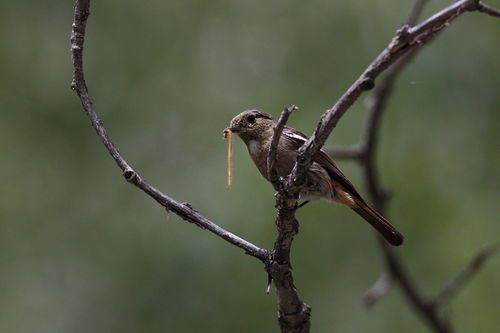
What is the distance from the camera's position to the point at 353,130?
6422mm

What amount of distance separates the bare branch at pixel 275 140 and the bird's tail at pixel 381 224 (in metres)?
1.79

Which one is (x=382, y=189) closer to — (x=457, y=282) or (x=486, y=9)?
(x=457, y=282)

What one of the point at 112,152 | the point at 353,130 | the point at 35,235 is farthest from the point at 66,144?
the point at 112,152

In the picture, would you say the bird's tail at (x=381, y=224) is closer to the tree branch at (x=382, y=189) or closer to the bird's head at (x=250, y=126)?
the tree branch at (x=382, y=189)

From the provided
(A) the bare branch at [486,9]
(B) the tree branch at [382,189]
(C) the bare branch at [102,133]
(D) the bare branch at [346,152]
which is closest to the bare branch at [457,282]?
(B) the tree branch at [382,189]

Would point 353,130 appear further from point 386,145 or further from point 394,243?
point 394,243

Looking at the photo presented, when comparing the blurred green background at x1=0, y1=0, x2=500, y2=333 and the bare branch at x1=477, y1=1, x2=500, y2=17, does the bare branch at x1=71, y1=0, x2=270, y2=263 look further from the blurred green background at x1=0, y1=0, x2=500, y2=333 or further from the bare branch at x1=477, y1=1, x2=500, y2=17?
the blurred green background at x1=0, y1=0, x2=500, y2=333

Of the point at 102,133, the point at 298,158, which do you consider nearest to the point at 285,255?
the point at 298,158

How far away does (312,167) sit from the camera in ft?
14.6

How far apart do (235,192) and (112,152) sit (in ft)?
9.28

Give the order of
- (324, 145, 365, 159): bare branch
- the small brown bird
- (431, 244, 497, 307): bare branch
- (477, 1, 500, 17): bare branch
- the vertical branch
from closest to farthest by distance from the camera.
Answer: the vertical branch, (477, 1, 500, 17): bare branch, the small brown bird, (431, 244, 497, 307): bare branch, (324, 145, 365, 159): bare branch

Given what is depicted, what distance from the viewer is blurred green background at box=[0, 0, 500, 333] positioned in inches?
228

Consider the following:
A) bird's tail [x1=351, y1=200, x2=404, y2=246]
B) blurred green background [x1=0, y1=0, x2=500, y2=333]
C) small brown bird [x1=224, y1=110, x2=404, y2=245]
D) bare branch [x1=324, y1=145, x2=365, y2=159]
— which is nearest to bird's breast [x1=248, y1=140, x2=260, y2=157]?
small brown bird [x1=224, y1=110, x2=404, y2=245]

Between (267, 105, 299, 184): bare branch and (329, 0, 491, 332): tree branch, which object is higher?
(267, 105, 299, 184): bare branch
